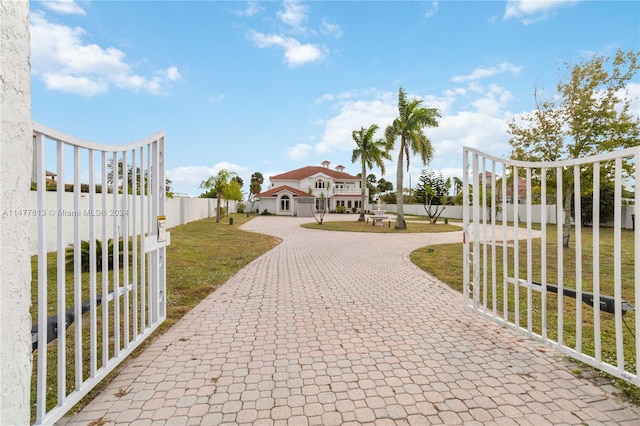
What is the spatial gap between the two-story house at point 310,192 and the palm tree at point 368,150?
12422mm

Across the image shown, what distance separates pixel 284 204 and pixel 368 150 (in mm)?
16329

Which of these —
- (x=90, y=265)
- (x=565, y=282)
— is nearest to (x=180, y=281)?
(x=90, y=265)

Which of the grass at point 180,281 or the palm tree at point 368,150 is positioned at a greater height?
the palm tree at point 368,150

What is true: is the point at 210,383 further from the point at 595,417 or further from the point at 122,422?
the point at 595,417

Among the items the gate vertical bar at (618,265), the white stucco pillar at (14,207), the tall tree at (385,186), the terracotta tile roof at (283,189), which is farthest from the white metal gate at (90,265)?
the tall tree at (385,186)

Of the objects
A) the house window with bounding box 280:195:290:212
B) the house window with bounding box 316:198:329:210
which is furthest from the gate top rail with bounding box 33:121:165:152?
the house window with bounding box 316:198:329:210

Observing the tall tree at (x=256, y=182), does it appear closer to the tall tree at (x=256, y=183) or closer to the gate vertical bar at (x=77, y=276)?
the tall tree at (x=256, y=183)

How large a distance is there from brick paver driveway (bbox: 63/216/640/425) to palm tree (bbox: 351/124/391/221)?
70.9 ft

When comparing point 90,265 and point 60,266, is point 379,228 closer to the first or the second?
point 90,265

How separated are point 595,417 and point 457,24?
903 cm

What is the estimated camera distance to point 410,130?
19828 millimetres

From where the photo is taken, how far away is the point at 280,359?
10.8 ft

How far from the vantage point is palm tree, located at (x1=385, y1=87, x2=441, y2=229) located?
19.5 meters

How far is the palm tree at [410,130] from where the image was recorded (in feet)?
64.0
